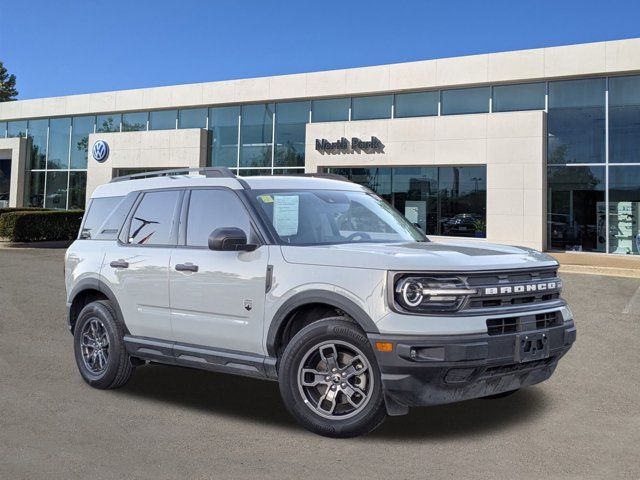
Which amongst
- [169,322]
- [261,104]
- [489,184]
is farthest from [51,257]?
[169,322]

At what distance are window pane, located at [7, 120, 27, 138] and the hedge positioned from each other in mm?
13869

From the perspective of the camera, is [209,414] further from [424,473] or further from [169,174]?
[169,174]

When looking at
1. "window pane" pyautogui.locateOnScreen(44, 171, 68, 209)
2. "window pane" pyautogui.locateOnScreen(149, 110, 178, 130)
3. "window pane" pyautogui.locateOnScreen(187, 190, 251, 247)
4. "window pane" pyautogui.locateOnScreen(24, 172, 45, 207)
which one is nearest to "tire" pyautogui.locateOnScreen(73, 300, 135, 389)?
"window pane" pyautogui.locateOnScreen(187, 190, 251, 247)

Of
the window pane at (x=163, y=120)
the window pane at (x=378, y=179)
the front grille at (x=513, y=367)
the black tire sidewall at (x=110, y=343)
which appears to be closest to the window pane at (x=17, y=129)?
the window pane at (x=163, y=120)

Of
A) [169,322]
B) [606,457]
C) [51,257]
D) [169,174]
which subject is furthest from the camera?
[51,257]

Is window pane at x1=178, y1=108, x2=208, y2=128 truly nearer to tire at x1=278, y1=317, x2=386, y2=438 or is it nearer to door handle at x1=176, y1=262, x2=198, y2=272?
door handle at x1=176, y1=262, x2=198, y2=272

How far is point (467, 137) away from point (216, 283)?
763 inches

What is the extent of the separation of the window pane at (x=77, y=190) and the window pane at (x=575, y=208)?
24301 millimetres

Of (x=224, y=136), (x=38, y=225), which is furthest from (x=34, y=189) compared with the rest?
(x=224, y=136)

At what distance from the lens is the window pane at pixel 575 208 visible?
21766 millimetres

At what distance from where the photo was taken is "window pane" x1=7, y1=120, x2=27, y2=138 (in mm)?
A: 37981

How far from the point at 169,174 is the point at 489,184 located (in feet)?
58.9

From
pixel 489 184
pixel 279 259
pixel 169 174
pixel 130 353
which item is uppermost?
pixel 489 184

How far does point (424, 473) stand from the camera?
147 inches
